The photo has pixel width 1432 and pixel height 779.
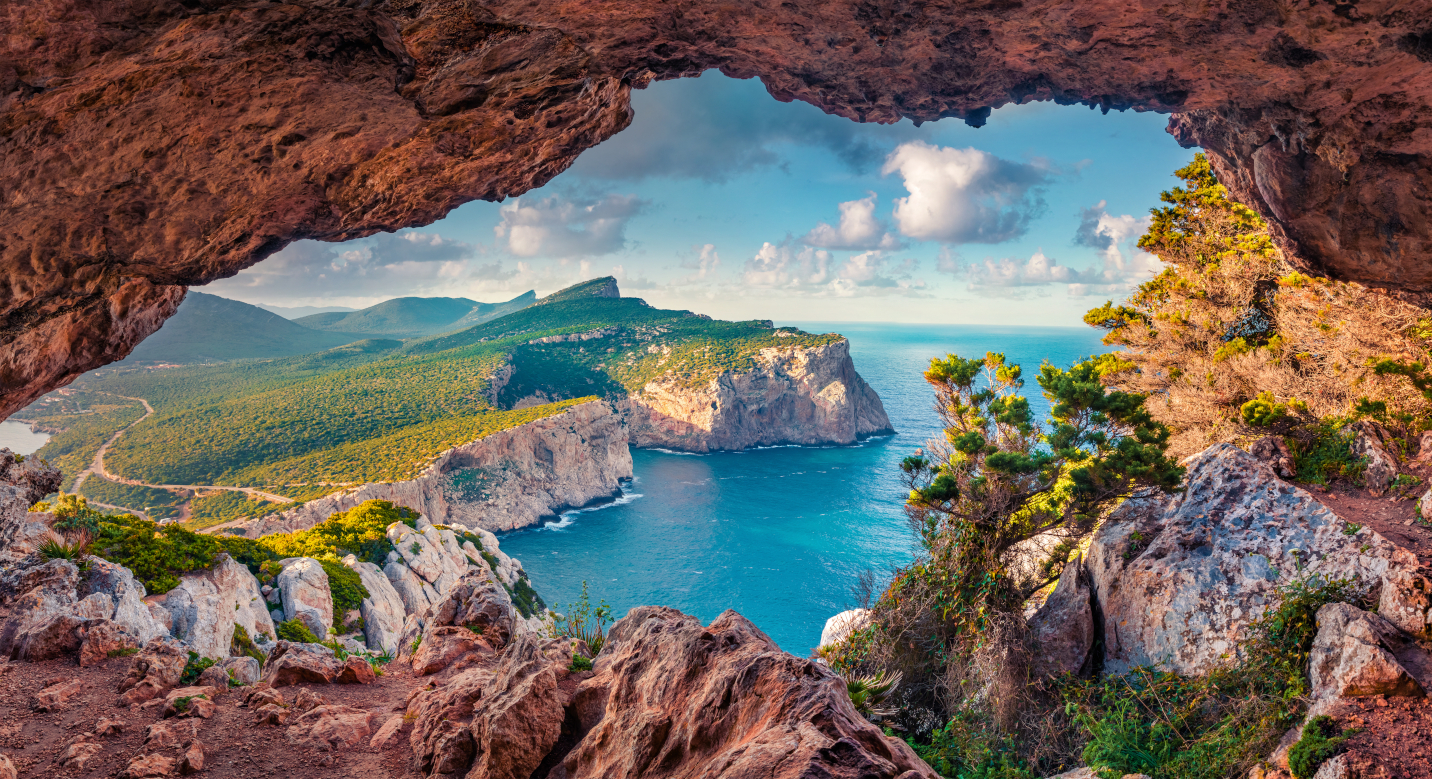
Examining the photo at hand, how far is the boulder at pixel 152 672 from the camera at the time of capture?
804 centimetres

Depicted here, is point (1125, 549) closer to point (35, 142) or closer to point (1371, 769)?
point (1371, 769)

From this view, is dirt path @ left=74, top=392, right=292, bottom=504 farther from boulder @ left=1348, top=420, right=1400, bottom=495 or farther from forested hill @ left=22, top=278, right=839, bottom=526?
boulder @ left=1348, top=420, right=1400, bottom=495

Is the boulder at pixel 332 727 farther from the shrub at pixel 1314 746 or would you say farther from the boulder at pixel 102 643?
the shrub at pixel 1314 746

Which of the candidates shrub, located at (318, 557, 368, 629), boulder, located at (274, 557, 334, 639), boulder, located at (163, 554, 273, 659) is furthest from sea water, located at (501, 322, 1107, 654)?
boulder, located at (163, 554, 273, 659)

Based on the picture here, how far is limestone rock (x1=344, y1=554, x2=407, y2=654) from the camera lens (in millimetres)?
21938

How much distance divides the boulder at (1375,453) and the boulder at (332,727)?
57.3 ft

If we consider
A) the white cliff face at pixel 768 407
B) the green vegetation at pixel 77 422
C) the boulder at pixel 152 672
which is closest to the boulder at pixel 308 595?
the boulder at pixel 152 672

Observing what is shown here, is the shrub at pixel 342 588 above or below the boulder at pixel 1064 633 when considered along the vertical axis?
below

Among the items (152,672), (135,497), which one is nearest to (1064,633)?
(152,672)

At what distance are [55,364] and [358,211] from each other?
391 centimetres

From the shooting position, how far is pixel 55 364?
7141 millimetres

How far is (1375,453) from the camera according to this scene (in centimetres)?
1152

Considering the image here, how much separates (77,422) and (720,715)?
9836 centimetres

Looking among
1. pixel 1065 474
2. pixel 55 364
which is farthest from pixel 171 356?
pixel 1065 474
